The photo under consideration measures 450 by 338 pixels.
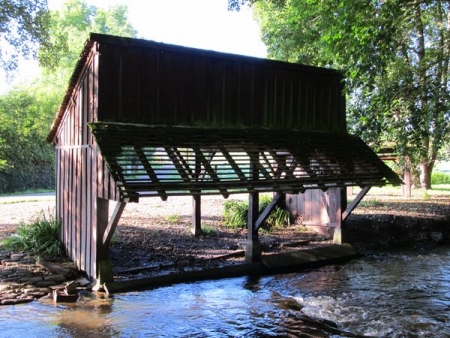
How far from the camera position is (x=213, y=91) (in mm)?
10297

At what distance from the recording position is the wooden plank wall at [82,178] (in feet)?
27.9

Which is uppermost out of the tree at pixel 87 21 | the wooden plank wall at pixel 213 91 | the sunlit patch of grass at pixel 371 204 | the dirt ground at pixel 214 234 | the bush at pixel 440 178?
the tree at pixel 87 21

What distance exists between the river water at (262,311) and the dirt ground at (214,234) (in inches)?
53.0

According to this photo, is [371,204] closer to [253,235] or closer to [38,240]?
[253,235]

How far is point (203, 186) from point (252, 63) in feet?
14.0

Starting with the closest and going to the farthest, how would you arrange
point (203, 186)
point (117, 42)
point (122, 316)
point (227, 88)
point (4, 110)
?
1. point (122, 316)
2. point (203, 186)
3. point (117, 42)
4. point (227, 88)
5. point (4, 110)

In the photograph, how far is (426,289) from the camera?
8.88 meters

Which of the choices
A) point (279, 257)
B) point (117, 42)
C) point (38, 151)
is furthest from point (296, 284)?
point (38, 151)

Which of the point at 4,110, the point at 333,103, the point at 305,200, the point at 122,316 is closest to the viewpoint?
the point at 122,316

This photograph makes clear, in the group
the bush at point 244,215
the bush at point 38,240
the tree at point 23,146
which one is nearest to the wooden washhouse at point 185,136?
the bush at point 38,240

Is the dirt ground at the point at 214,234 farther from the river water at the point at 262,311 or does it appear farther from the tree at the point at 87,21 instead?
the tree at the point at 87,21

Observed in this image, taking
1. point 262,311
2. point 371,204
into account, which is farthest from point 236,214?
point 262,311

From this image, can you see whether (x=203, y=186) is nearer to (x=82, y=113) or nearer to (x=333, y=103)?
(x=82, y=113)

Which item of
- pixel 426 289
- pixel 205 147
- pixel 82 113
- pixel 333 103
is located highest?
pixel 333 103
